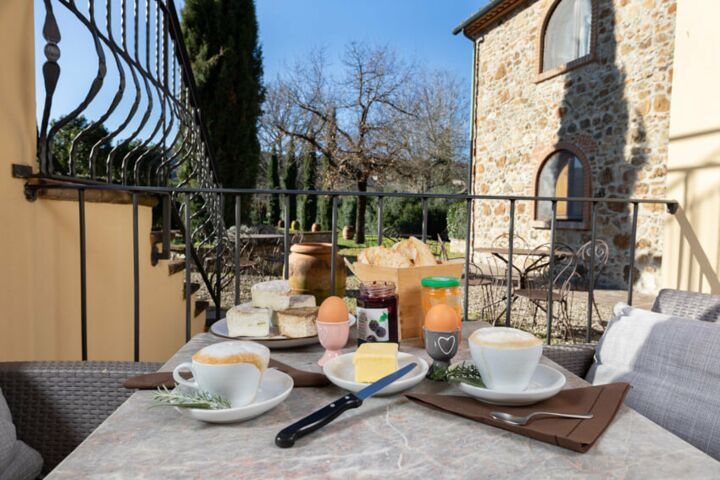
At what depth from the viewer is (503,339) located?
0.77 metres

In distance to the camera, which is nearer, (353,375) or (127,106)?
(353,375)

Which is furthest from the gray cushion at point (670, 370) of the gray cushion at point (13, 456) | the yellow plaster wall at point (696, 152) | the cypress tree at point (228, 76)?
the cypress tree at point (228, 76)

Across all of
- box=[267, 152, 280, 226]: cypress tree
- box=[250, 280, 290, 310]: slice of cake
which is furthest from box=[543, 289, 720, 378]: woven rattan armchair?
box=[267, 152, 280, 226]: cypress tree

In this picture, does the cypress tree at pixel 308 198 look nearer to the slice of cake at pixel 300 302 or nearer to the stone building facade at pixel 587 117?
the stone building facade at pixel 587 117

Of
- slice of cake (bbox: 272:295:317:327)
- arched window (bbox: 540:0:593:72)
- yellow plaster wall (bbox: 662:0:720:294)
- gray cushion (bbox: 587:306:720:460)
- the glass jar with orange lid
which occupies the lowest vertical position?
gray cushion (bbox: 587:306:720:460)

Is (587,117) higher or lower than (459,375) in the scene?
higher

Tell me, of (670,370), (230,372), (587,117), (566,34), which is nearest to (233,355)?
(230,372)

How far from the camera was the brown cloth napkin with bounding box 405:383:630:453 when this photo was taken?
627mm

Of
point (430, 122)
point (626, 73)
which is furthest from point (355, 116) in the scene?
point (626, 73)

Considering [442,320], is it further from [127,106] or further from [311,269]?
[127,106]

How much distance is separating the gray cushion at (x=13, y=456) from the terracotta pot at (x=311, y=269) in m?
0.70

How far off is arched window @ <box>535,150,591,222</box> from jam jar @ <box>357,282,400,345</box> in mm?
6828

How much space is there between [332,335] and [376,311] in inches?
4.7

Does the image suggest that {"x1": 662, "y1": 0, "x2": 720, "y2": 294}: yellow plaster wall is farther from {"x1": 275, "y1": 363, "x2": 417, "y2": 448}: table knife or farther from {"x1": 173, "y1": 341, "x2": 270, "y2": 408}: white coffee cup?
{"x1": 173, "y1": 341, "x2": 270, "y2": 408}: white coffee cup
